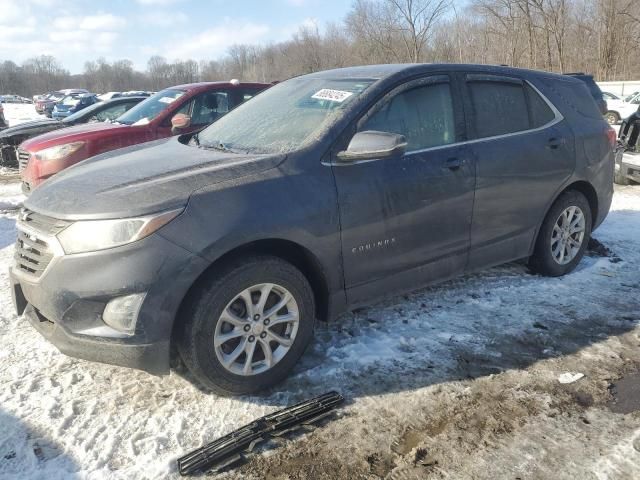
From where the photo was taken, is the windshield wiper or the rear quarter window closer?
the windshield wiper

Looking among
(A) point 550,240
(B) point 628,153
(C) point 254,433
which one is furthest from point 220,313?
(B) point 628,153

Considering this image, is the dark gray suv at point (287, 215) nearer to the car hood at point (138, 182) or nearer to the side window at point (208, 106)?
the car hood at point (138, 182)

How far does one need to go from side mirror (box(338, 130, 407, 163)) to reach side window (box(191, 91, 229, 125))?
4531 millimetres

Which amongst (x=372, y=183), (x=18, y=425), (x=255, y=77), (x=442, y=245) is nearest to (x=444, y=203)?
(x=442, y=245)

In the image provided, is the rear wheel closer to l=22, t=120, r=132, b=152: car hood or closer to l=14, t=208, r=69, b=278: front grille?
l=22, t=120, r=132, b=152: car hood

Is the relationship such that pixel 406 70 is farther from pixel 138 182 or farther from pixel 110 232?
pixel 110 232

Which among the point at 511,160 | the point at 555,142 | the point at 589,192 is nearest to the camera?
the point at 511,160

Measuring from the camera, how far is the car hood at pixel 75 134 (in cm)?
630

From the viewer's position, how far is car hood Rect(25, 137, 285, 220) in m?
2.58

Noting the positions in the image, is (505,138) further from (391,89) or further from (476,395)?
(476,395)

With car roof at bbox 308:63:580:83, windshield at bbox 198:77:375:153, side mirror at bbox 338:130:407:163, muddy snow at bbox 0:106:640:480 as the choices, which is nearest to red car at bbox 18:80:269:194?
windshield at bbox 198:77:375:153

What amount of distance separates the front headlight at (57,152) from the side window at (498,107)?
474cm

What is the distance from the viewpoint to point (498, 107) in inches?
157

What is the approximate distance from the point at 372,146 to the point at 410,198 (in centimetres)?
52
